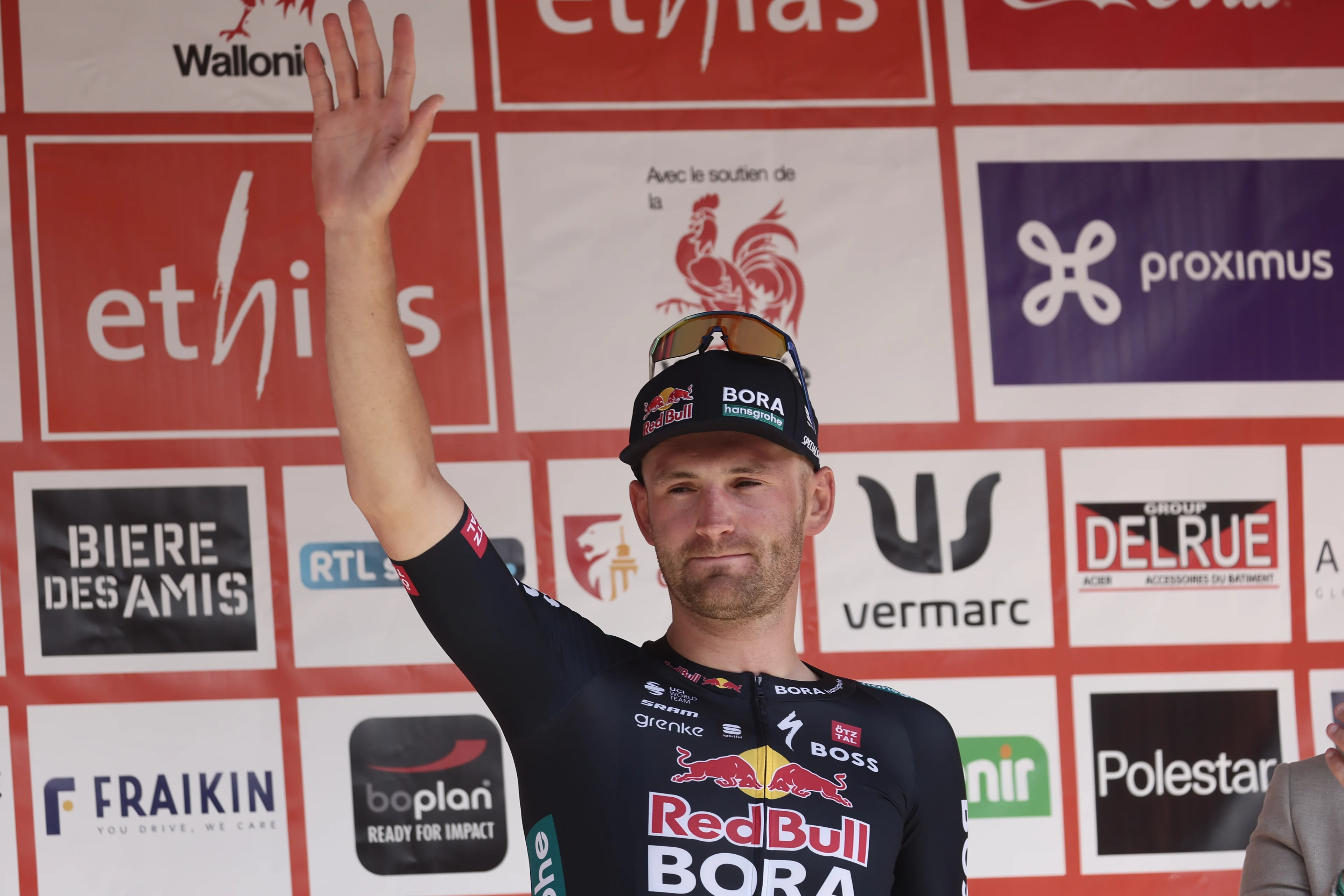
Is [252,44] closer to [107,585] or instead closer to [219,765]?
[107,585]

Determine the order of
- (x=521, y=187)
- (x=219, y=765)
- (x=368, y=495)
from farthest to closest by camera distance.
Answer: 1. (x=521, y=187)
2. (x=219, y=765)
3. (x=368, y=495)

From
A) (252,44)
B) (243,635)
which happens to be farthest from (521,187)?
(243,635)

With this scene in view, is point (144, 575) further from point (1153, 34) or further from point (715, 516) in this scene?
point (1153, 34)

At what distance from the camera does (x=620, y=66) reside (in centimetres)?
224

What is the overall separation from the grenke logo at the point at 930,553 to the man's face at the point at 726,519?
98 centimetres

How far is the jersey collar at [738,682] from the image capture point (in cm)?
120

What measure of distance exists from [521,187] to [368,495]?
4.24ft

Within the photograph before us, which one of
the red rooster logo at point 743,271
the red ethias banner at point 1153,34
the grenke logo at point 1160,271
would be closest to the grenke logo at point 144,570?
the red rooster logo at point 743,271

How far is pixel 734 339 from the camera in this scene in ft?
4.20

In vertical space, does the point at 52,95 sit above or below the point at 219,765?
above

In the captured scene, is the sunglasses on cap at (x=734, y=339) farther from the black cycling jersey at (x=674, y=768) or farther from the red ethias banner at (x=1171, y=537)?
the red ethias banner at (x=1171, y=537)

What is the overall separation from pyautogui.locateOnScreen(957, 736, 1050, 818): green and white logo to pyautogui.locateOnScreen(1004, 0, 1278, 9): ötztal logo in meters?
1.37

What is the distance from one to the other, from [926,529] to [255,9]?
59.8 inches

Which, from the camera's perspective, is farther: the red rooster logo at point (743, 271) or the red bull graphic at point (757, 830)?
the red rooster logo at point (743, 271)
